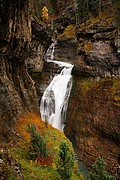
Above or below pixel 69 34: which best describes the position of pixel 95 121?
below

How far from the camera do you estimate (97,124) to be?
25922 millimetres

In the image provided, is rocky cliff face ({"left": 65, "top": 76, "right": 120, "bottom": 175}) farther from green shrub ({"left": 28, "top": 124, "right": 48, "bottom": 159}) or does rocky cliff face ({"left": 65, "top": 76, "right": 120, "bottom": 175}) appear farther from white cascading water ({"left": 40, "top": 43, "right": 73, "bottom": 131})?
green shrub ({"left": 28, "top": 124, "right": 48, "bottom": 159})

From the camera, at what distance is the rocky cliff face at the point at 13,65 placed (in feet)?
45.6

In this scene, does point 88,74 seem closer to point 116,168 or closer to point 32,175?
point 116,168

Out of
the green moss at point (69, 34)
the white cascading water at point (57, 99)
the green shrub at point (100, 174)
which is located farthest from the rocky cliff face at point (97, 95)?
the green shrub at point (100, 174)

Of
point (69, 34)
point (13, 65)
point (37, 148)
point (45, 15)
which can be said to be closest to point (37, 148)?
point (37, 148)

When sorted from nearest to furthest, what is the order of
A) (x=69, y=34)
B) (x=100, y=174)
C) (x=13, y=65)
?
1. (x=100, y=174)
2. (x=13, y=65)
3. (x=69, y=34)

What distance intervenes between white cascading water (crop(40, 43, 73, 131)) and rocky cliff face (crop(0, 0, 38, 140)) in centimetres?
774

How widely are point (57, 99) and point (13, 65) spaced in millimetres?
12675

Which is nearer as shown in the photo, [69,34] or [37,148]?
[37,148]

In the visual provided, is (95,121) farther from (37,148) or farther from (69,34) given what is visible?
(69,34)

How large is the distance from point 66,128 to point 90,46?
12.5m

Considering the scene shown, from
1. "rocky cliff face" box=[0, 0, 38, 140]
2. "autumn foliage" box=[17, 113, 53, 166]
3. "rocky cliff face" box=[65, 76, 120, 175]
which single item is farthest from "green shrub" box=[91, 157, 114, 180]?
"rocky cliff face" box=[65, 76, 120, 175]

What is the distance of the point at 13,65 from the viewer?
1895 cm
